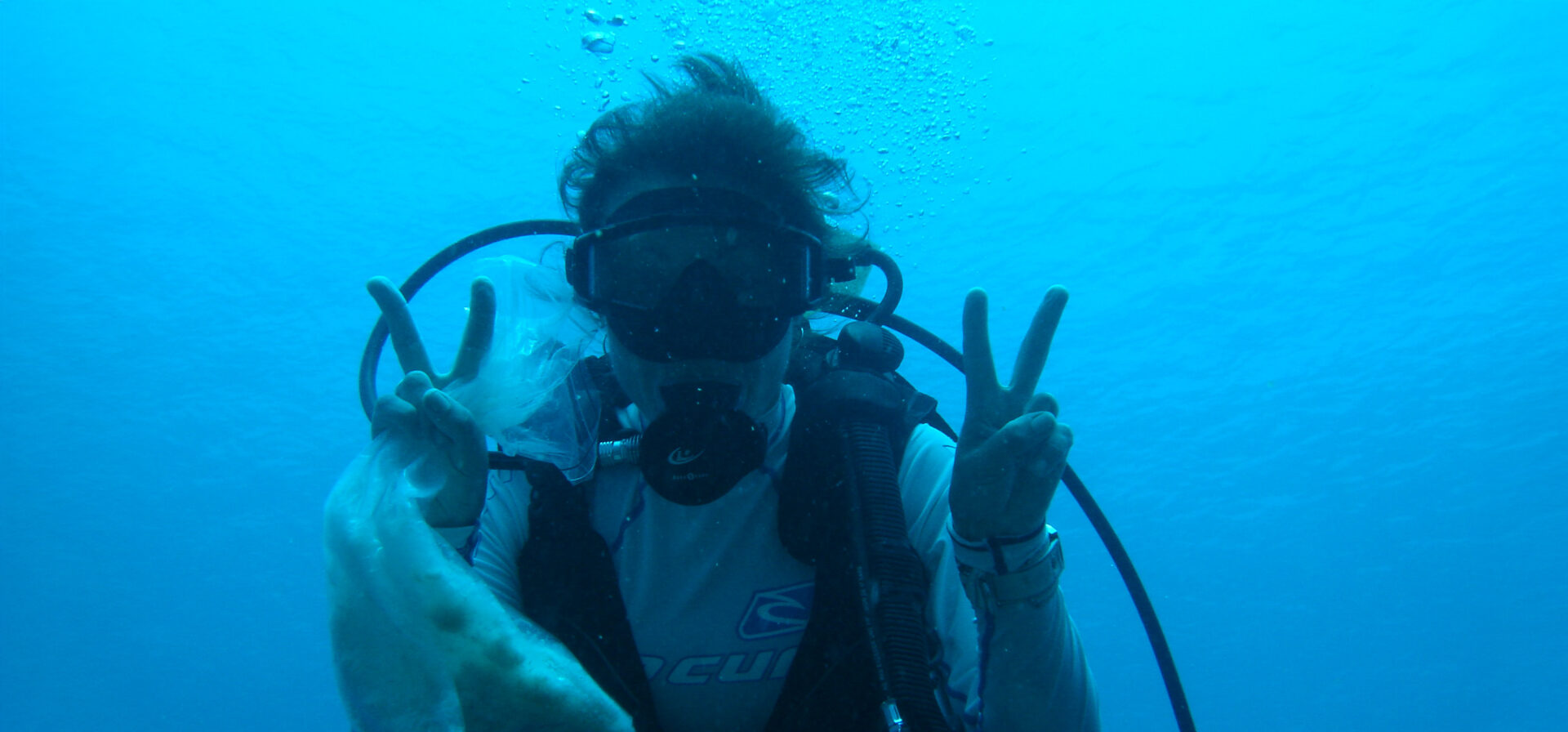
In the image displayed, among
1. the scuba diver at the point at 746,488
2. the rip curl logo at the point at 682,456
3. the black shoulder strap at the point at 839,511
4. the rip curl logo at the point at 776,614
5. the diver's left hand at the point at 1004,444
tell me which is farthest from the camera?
the rip curl logo at the point at 776,614

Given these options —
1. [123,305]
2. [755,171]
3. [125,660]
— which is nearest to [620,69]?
[755,171]

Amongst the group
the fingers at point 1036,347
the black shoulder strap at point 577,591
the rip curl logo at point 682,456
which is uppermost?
the fingers at point 1036,347

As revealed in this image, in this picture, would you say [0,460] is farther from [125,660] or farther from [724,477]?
[724,477]

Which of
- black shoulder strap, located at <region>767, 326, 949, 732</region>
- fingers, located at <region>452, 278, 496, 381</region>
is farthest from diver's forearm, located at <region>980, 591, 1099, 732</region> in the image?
fingers, located at <region>452, 278, 496, 381</region>

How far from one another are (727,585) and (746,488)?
33 cm

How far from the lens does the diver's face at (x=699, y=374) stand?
2.41 m

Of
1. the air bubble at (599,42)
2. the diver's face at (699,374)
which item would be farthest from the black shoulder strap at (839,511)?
the air bubble at (599,42)

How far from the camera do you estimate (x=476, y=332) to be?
2020mm

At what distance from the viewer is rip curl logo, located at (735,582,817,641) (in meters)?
2.47

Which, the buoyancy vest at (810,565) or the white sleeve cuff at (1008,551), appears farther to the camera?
the buoyancy vest at (810,565)

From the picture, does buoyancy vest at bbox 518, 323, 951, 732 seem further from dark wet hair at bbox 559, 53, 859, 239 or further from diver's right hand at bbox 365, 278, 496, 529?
dark wet hair at bbox 559, 53, 859, 239

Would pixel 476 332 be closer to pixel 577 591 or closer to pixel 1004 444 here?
pixel 577 591

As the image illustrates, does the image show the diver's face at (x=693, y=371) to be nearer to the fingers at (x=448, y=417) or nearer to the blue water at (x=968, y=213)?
the fingers at (x=448, y=417)

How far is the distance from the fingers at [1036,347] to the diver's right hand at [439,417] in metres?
1.37
